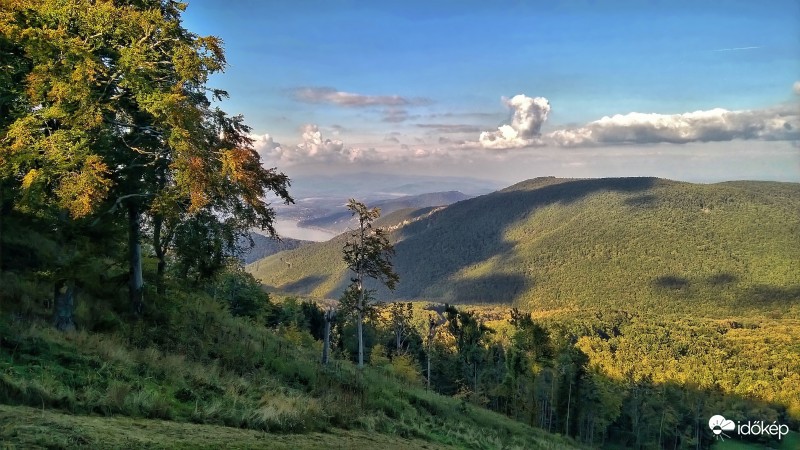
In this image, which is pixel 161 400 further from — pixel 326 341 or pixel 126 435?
Result: pixel 326 341

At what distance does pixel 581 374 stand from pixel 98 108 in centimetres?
5390

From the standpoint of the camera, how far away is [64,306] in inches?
456

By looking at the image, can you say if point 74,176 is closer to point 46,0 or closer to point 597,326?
point 46,0

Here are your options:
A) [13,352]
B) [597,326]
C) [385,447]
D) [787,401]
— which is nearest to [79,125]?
[13,352]

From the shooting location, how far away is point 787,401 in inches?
3590

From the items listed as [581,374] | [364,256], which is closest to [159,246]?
[364,256]

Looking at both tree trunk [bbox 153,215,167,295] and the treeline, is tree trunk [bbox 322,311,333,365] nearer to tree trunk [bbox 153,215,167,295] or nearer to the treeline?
tree trunk [bbox 153,215,167,295]

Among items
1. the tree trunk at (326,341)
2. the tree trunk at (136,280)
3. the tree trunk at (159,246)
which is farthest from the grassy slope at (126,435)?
the tree trunk at (326,341)

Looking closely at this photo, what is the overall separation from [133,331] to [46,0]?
774 centimetres

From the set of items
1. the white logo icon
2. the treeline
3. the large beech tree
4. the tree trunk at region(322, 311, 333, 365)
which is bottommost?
the treeline

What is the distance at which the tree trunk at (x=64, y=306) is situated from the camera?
11.4m

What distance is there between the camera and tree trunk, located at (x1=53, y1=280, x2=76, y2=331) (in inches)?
448

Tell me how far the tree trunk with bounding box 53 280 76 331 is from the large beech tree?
192mm

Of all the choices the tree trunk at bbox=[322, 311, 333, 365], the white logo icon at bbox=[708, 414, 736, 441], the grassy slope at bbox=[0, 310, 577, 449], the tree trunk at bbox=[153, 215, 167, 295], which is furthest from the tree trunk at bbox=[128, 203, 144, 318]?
the white logo icon at bbox=[708, 414, 736, 441]
